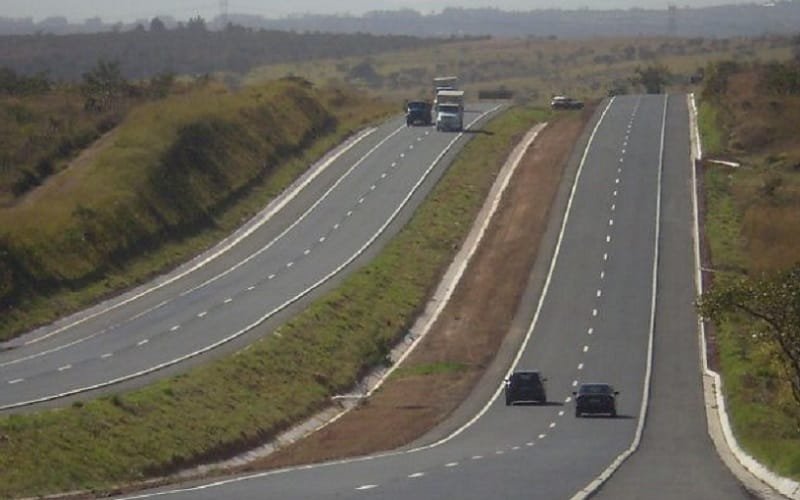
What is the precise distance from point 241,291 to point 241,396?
2066 cm

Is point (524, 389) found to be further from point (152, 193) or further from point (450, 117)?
point (450, 117)

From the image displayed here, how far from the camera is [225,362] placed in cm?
5581

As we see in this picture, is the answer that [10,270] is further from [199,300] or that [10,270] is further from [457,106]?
[457,106]

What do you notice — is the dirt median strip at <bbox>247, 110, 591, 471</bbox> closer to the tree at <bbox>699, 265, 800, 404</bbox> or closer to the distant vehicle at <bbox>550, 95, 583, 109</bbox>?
the tree at <bbox>699, 265, 800, 404</bbox>

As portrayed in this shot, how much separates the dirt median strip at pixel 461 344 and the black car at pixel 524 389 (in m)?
1.95

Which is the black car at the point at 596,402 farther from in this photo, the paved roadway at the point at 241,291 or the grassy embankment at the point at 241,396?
A: the paved roadway at the point at 241,291

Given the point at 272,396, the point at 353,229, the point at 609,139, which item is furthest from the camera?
the point at 609,139

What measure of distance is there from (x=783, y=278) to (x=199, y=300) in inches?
1382

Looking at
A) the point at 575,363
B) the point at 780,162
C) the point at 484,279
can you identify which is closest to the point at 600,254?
the point at 484,279

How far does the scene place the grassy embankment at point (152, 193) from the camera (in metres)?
69.3

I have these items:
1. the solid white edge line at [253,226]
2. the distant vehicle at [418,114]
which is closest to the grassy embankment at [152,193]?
the solid white edge line at [253,226]

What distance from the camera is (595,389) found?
54.5 metres

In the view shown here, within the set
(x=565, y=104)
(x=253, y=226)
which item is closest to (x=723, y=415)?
(x=253, y=226)

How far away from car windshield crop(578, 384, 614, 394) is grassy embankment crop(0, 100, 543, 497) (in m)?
8.35
